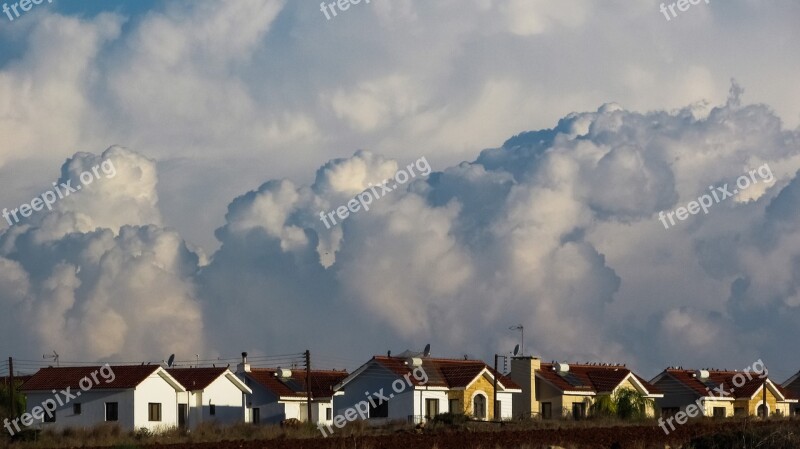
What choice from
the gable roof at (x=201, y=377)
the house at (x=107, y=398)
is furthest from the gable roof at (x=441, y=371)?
the house at (x=107, y=398)

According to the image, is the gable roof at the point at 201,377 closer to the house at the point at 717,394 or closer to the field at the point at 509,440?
the field at the point at 509,440

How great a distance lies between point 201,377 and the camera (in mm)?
65625

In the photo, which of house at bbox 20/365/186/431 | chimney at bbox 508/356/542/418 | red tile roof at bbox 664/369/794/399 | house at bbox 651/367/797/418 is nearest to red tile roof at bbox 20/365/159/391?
house at bbox 20/365/186/431

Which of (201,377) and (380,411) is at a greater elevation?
(201,377)

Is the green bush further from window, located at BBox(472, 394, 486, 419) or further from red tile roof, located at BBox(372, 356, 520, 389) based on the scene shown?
window, located at BBox(472, 394, 486, 419)

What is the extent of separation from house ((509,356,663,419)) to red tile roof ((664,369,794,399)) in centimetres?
504

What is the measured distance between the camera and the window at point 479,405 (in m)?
63.6

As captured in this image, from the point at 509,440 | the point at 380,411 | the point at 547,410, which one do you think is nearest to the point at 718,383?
the point at 547,410

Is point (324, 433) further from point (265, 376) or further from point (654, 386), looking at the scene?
point (654, 386)

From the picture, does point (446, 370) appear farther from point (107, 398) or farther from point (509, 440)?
point (509, 440)

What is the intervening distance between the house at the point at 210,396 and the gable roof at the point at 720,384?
26.8 meters

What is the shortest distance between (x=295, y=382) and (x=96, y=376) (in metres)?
13.6

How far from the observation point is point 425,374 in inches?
2490

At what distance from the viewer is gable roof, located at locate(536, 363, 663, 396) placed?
2761 inches
